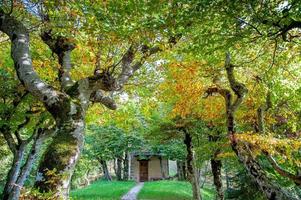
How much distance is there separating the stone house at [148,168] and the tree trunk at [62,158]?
122ft

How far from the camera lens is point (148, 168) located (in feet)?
145

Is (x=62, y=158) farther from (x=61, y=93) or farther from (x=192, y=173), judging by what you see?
(x=192, y=173)

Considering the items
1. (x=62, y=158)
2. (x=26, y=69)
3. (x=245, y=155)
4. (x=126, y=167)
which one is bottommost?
(x=62, y=158)

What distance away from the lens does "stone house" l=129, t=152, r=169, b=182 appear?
143ft

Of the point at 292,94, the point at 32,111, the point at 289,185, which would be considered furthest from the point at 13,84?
the point at 289,185

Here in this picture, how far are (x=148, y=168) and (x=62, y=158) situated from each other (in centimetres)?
3922

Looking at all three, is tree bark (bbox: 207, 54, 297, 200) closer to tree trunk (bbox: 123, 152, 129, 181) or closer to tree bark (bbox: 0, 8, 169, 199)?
tree bark (bbox: 0, 8, 169, 199)

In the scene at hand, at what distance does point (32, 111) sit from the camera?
1447cm

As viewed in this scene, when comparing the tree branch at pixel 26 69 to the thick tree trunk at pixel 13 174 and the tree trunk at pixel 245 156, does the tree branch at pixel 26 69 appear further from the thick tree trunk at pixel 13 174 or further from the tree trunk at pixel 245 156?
the thick tree trunk at pixel 13 174

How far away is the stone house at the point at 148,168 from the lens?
43.5m

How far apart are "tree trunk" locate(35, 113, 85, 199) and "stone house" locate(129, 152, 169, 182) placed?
3724 centimetres

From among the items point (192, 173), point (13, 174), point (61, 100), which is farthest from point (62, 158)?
point (192, 173)

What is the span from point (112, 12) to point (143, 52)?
3.72 m

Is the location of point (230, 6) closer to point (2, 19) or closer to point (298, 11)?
point (298, 11)
